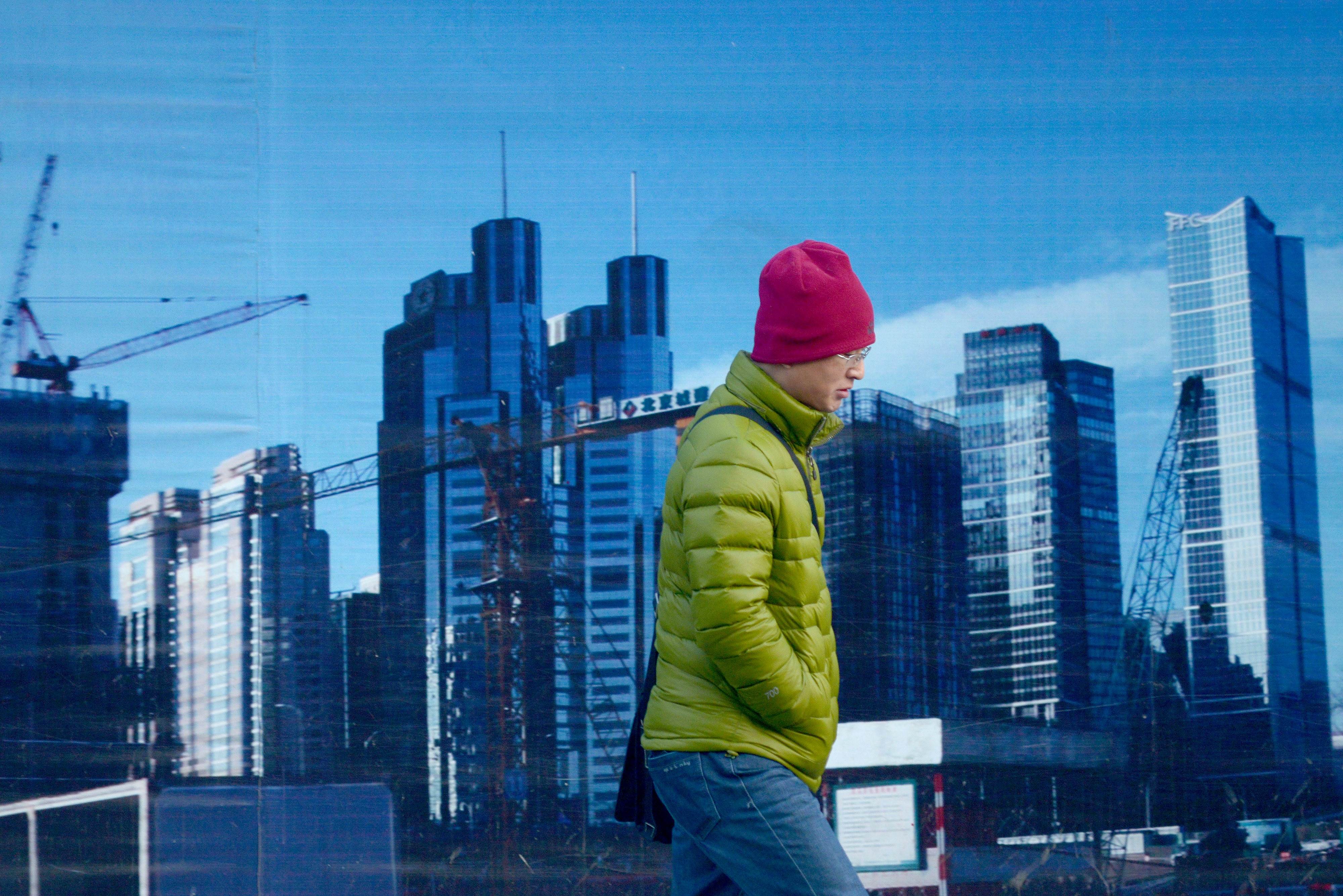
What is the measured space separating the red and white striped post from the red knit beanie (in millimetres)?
1836

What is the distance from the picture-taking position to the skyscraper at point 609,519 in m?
3.44

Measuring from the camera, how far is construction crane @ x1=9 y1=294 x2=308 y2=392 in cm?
342

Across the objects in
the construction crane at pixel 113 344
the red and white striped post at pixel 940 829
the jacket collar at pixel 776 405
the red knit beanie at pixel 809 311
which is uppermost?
the construction crane at pixel 113 344

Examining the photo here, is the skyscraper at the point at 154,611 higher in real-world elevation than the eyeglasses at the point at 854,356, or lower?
lower

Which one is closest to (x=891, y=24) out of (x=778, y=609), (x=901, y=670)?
(x=901, y=670)

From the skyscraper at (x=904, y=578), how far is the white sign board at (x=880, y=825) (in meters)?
0.18

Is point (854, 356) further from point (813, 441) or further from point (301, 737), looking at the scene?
point (301, 737)

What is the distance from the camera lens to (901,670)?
3426 mm

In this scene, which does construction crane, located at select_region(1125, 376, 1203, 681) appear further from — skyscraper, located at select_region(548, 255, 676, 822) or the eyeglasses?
the eyeglasses

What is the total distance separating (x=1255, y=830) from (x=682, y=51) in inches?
94.1

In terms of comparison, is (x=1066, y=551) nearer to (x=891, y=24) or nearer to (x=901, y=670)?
(x=901, y=670)

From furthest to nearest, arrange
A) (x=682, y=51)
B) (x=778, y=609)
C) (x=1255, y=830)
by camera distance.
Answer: (x=682, y=51)
(x=1255, y=830)
(x=778, y=609)

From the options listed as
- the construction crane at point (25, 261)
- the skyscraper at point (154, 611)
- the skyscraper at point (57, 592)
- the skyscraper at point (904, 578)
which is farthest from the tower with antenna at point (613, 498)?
the construction crane at point (25, 261)

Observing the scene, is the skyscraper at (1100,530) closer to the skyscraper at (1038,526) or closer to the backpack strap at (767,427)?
the skyscraper at (1038,526)
